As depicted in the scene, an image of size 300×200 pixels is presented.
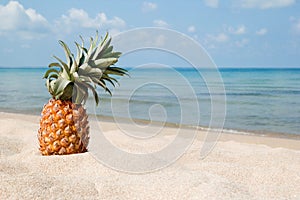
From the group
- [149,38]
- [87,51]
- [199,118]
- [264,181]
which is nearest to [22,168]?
[87,51]

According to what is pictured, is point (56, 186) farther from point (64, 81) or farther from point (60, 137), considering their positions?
point (64, 81)

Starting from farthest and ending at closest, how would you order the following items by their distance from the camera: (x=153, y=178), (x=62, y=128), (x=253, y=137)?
(x=253, y=137)
(x=62, y=128)
(x=153, y=178)

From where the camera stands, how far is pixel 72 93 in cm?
370

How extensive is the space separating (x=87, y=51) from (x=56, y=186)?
5.03ft

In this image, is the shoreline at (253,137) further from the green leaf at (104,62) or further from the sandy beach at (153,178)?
the green leaf at (104,62)

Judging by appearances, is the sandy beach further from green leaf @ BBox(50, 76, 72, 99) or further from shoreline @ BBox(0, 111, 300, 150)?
shoreline @ BBox(0, 111, 300, 150)

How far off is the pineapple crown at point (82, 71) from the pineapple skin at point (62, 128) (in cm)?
11

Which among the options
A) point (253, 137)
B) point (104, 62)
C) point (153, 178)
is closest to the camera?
point (153, 178)

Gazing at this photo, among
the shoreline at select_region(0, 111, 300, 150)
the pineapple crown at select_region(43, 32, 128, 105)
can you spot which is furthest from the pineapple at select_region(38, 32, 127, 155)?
the shoreline at select_region(0, 111, 300, 150)

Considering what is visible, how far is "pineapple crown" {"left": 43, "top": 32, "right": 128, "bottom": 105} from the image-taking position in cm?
363

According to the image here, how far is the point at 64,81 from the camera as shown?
3.62m

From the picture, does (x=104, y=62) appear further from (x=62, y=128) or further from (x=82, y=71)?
(x=62, y=128)

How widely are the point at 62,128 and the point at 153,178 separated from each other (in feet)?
3.46

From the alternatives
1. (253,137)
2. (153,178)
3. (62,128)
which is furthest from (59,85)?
(253,137)
